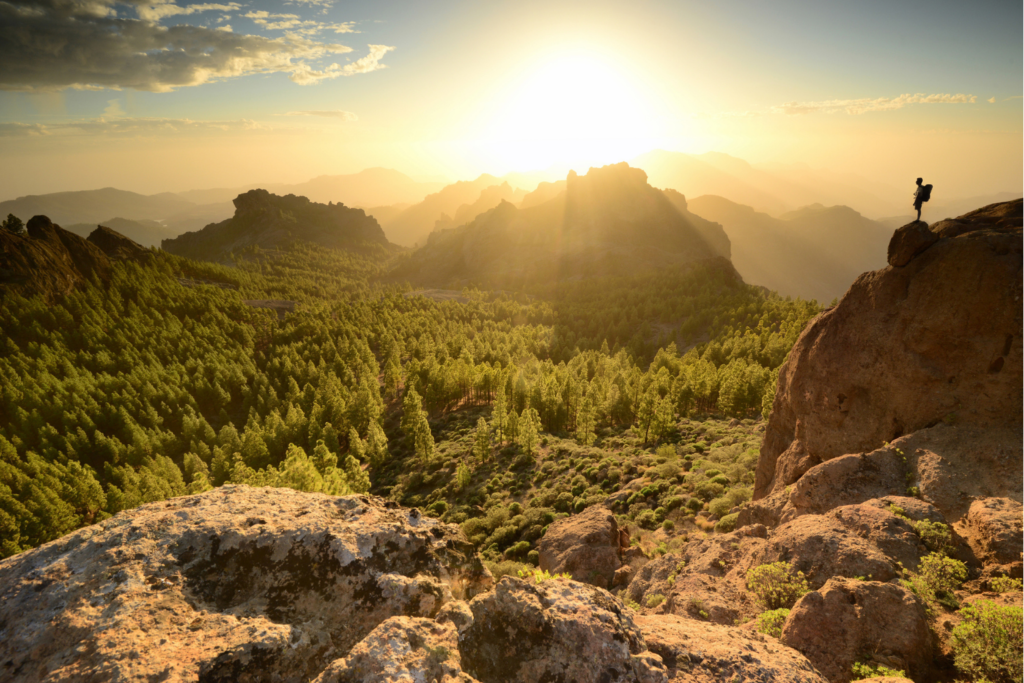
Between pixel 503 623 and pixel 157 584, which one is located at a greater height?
pixel 157 584

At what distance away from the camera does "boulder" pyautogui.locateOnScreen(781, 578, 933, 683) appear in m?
10.7

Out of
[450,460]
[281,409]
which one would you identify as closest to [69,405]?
[281,409]

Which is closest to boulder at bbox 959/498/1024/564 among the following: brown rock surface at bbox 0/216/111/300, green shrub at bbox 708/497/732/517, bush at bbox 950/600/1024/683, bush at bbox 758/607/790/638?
bush at bbox 950/600/1024/683

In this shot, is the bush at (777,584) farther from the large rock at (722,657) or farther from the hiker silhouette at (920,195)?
the hiker silhouette at (920,195)

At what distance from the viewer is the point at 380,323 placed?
5359 inches

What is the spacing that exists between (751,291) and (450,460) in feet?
522

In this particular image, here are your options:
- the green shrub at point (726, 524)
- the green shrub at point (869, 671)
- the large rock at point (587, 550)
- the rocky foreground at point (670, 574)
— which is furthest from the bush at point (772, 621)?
the green shrub at point (726, 524)

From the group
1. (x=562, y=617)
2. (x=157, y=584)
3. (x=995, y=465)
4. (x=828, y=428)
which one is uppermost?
(x=157, y=584)

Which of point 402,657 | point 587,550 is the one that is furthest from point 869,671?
point 587,550

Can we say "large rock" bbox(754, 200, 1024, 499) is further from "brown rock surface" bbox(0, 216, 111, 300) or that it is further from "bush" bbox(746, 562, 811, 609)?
"brown rock surface" bbox(0, 216, 111, 300)

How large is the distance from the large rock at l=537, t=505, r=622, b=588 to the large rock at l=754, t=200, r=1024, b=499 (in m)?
11.6

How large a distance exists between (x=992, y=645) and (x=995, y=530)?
5.71m

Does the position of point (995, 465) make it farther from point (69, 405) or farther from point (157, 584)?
point (69, 405)

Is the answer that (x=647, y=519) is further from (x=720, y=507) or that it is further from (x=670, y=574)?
(x=670, y=574)
